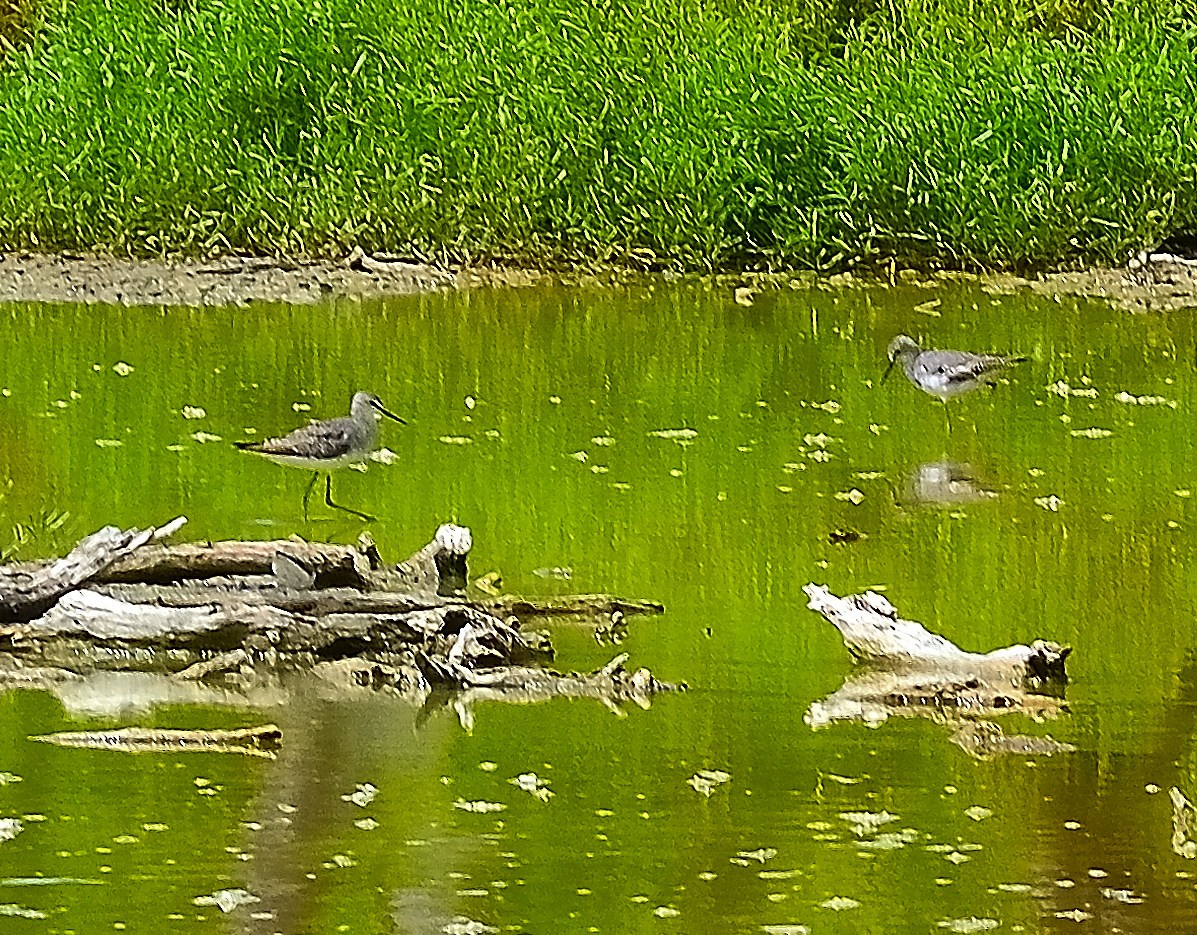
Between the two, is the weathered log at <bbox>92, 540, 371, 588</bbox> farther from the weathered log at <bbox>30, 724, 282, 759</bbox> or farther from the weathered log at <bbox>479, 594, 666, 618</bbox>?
the weathered log at <bbox>30, 724, 282, 759</bbox>

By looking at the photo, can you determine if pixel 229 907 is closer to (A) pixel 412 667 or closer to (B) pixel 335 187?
(A) pixel 412 667

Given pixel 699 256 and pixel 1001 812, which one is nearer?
pixel 1001 812

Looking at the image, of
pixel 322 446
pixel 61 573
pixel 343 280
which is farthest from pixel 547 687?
pixel 343 280

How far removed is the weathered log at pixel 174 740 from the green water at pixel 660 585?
0.07 ft

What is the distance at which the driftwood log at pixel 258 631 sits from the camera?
86.4 inches

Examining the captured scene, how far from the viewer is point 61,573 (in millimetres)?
2328

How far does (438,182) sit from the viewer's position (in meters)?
4.52

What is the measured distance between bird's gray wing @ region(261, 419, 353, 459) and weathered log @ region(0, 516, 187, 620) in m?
0.47

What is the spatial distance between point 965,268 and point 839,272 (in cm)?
24

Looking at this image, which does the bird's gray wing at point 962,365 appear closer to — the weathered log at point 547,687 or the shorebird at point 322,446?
the shorebird at point 322,446

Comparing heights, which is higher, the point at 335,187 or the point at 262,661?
the point at 335,187

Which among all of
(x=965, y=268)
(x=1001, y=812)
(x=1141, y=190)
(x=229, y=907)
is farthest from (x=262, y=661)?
(x=1141, y=190)

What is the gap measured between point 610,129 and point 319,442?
184 cm

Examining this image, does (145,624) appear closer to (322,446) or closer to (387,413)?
(322,446)
